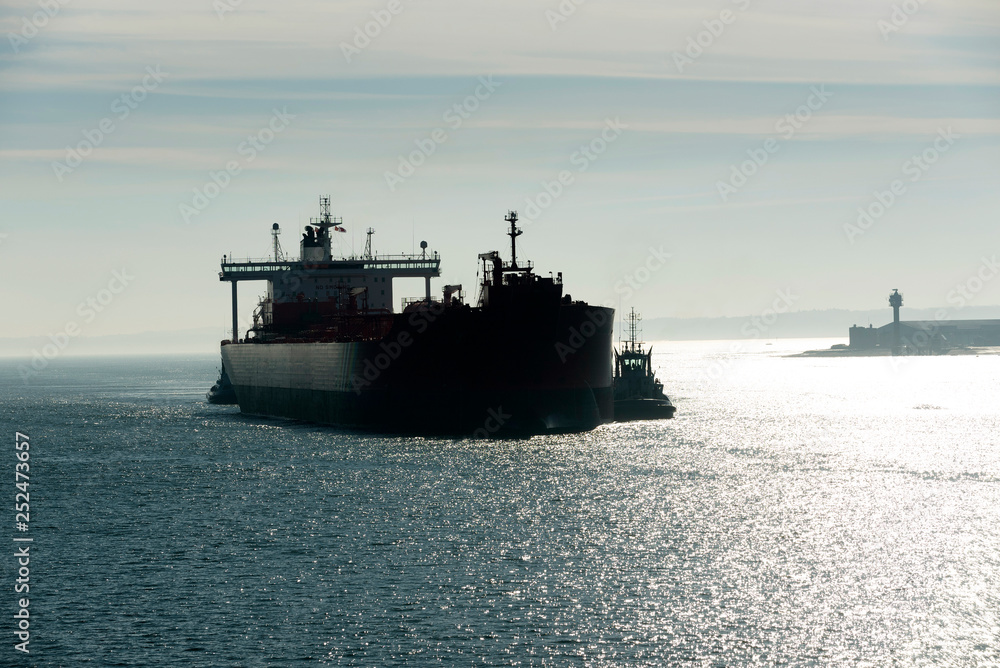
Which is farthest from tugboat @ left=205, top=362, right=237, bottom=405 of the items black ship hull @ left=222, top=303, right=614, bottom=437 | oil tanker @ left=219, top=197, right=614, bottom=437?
black ship hull @ left=222, top=303, right=614, bottom=437

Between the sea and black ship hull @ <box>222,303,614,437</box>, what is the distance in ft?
5.04

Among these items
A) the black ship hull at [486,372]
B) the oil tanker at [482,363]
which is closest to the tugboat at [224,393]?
the oil tanker at [482,363]

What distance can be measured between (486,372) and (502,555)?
76.1ft

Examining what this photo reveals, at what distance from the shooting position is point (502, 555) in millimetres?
29359

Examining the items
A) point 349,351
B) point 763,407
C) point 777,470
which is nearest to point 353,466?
point 349,351

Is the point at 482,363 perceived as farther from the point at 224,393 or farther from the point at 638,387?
the point at 224,393

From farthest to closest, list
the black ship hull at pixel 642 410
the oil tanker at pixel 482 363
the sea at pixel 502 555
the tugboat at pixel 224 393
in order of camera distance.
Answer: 1. the tugboat at pixel 224 393
2. the black ship hull at pixel 642 410
3. the oil tanker at pixel 482 363
4. the sea at pixel 502 555

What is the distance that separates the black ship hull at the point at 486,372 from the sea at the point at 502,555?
1.54 metres

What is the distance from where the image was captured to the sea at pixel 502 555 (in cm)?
2159

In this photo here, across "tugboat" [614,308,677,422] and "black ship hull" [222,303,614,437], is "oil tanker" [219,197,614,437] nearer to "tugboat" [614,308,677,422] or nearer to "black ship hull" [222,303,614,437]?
"black ship hull" [222,303,614,437]

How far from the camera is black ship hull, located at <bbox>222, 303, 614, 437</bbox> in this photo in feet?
170

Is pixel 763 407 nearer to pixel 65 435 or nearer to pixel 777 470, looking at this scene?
pixel 777 470

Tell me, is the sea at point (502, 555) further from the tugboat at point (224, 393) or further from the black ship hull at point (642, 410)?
the tugboat at point (224, 393)

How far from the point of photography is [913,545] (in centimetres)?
3109
